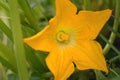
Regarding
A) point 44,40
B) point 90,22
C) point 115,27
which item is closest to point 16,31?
point 44,40

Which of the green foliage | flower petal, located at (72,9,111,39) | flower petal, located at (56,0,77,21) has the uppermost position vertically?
flower petal, located at (56,0,77,21)

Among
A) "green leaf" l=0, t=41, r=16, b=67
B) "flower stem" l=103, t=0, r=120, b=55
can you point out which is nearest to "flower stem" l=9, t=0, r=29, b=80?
"green leaf" l=0, t=41, r=16, b=67

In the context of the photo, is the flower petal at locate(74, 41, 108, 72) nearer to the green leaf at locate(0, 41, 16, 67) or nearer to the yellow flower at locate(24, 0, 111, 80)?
the yellow flower at locate(24, 0, 111, 80)

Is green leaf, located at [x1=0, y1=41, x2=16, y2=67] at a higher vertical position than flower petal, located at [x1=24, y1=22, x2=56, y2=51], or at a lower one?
lower

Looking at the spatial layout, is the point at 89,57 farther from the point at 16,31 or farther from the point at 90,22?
the point at 16,31

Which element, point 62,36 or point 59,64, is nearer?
point 59,64

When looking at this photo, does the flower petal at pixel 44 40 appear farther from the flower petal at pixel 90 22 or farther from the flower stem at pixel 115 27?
the flower stem at pixel 115 27
